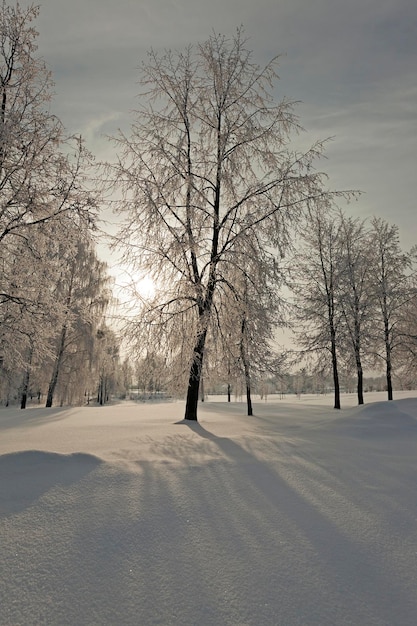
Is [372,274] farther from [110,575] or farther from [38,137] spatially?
[110,575]

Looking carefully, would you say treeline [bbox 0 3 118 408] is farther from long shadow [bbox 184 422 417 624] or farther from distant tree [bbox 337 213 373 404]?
distant tree [bbox 337 213 373 404]

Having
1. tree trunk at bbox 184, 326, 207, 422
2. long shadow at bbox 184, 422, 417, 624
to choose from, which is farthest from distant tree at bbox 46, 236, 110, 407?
long shadow at bbox 184, 422, 417, 624

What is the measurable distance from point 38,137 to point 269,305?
20.9 feet

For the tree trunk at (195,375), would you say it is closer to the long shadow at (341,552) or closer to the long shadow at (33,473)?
the long shadow at (33,473)

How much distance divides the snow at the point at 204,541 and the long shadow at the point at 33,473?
0.06 ft

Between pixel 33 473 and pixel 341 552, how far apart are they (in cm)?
295

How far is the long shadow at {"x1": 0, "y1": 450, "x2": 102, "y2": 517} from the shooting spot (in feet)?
9.57

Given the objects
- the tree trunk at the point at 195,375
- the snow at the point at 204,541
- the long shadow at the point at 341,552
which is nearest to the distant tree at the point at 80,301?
the tree trunk at the point at 195,375

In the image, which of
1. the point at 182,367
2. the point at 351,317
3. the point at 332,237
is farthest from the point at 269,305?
the point at 332,237

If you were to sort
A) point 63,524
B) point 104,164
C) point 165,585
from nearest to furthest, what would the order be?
1. point 165,585
2. point 63,524
3. point 104,164

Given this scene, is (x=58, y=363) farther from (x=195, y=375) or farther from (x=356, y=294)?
(x=356, y=294)

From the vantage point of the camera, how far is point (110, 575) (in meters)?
2.04

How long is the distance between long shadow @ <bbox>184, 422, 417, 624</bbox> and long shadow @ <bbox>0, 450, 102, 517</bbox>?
5.86 ft

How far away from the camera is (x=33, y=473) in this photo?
139 inches
